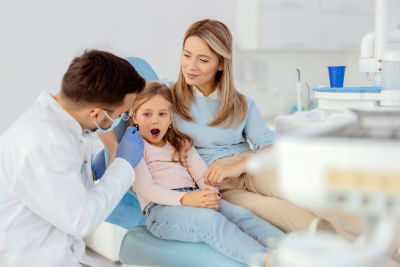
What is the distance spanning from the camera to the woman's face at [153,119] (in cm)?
143

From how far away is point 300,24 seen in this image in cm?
305

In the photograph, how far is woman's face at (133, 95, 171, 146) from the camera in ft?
4.68

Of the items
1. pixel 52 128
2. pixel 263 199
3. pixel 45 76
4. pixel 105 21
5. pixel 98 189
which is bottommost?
pixel 263 199

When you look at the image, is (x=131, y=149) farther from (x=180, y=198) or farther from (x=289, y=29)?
(x=289, y=29)

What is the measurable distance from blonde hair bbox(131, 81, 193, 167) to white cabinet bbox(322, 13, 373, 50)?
2173 mm

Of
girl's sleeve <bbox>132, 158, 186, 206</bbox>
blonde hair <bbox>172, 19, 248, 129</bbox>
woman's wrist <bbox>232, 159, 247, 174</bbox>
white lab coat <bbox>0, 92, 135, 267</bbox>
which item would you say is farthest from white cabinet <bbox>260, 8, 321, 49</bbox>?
white lab coat <bbox>0, 92, 135, 267</bbox>

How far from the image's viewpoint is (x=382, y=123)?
0.67 metres

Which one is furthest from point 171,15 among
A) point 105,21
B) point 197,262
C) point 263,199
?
point 197,262

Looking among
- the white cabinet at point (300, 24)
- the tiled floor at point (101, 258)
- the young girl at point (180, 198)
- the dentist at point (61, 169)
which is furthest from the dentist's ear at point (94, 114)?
the white cabinet at point (300, 24)

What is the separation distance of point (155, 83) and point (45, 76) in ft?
3.29

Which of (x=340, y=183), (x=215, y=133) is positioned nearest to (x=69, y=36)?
(x=215, y=133)

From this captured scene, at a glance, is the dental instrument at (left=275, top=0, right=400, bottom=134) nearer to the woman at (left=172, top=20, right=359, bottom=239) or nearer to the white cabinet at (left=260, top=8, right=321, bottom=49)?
the woman at (left=172, top=20, right=359, bottom=239)

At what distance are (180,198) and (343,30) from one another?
2.69 meters

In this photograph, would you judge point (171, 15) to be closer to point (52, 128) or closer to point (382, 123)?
point (52, 128)
